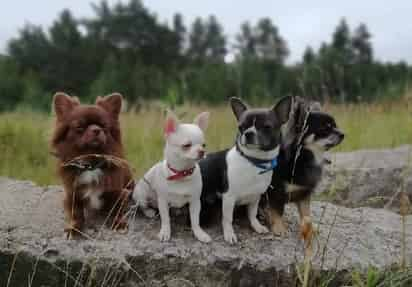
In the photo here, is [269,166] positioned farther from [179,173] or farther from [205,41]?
[205,41]

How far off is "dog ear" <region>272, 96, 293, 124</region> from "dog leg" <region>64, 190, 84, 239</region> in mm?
1131

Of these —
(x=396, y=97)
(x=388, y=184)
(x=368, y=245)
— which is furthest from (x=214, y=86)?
(x=368, y=245)

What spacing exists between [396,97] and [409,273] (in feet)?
22.3

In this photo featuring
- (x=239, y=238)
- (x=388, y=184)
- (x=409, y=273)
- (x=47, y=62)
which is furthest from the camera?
(x=47, y=62)

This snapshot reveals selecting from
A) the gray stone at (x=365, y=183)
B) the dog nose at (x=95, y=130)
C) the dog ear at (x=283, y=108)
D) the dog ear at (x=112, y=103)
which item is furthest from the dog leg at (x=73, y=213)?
the gray stone at (x=365, y=183)

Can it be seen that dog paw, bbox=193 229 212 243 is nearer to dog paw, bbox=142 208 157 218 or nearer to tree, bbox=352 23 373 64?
dog paw, bbox=142 208 157 218

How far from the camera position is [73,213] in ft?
8.90

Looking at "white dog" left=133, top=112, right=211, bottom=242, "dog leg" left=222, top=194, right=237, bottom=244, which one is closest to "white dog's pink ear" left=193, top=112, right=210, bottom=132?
"white dog" left=133, top=112, right=211, bottom=242

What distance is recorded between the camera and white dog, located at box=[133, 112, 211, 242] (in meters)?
2.44

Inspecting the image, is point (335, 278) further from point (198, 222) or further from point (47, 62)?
point (47, 62)

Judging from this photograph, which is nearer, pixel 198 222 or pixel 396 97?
pixel 198 222

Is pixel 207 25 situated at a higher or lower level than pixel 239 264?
higher

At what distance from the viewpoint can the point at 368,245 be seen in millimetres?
2984

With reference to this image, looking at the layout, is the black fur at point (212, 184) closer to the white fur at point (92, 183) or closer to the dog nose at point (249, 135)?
the dog nose at point (249, 135)
